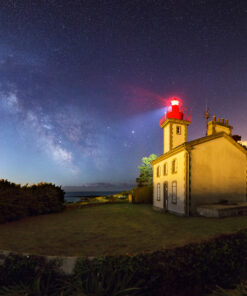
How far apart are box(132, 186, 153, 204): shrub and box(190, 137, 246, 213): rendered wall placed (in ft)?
43.2

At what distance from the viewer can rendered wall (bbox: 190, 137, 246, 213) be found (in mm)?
14977

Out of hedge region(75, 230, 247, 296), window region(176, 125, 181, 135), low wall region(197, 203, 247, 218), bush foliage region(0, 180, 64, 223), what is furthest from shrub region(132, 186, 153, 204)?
hedge region(75, 230, 247, 296)

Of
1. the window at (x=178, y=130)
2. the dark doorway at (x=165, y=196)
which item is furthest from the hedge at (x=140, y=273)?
the window at (x=178, y=130)

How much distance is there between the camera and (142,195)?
28188 millimetres

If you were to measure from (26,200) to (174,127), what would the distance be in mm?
16428

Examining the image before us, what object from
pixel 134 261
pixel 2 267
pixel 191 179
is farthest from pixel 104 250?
pixel 191 179

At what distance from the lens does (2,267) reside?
597 centimetres

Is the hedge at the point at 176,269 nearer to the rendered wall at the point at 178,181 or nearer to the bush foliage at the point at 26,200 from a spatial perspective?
the rendered wall at the point at 178,181

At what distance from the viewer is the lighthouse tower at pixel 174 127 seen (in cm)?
2139

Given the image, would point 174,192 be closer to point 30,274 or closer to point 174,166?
point 174,166

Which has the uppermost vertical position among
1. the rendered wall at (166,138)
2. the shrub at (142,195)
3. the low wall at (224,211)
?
the rendered wall at (166,138)

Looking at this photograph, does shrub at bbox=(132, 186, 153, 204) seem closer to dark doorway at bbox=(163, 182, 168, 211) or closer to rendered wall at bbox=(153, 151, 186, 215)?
rendered wall at bbox=(153, 151, 186, 215)

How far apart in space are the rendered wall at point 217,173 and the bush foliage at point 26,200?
1256 centimetres

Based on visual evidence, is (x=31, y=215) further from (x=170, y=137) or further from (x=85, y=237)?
(x=170, y=137)
